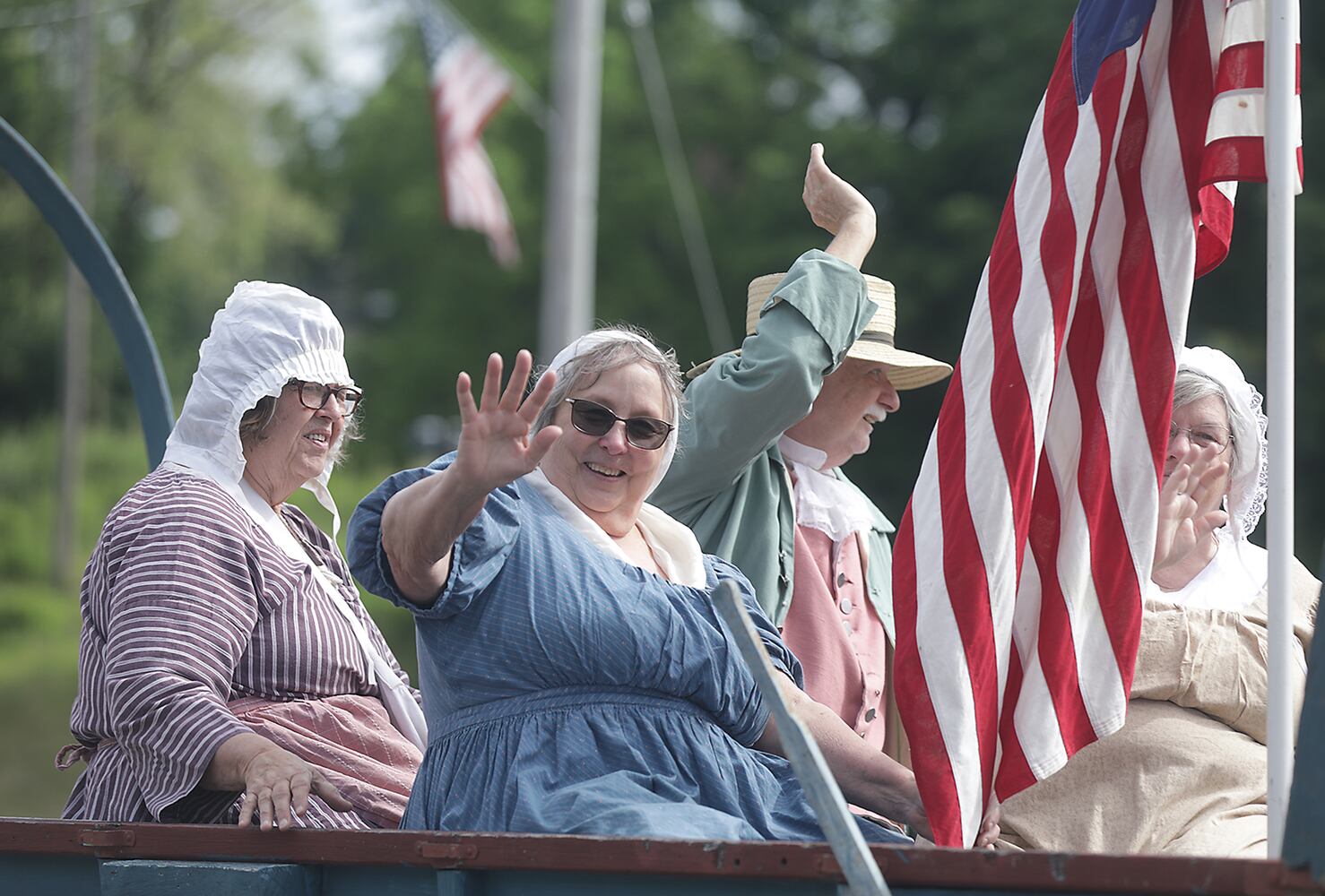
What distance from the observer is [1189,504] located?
11.8 feet

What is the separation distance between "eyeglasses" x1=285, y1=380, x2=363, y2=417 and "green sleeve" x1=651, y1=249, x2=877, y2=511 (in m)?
0.75

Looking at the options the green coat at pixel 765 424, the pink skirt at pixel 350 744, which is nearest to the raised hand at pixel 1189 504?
the green coat at pixel 765 424

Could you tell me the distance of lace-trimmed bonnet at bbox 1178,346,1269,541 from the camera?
377cm

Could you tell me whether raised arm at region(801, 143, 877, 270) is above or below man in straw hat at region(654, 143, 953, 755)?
above

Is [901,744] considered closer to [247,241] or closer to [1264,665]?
[1264,665]

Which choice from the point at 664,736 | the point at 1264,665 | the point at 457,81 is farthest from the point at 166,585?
the point at 457,81

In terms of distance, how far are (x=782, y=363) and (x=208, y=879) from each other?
156 centimetres

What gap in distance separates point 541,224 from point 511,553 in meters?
23.5

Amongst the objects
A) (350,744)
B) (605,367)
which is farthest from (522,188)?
(605,367)

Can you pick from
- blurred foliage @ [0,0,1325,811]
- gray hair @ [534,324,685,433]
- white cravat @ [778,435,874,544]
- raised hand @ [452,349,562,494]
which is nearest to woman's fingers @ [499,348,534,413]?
raised hand @ [452,349,562,494]

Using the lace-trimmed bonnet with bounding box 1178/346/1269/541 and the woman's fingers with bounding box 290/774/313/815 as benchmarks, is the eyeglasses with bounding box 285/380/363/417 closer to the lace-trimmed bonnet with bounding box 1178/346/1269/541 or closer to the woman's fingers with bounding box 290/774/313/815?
the woman's fingers with bounding box 290/774/313/815

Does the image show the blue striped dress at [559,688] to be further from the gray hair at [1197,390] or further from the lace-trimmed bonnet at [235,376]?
the gray hair at [1197,390]

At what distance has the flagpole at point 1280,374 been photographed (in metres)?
2.62

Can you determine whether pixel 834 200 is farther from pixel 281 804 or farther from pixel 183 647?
pixel 281 804
